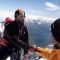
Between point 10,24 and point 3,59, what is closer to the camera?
point 10,24

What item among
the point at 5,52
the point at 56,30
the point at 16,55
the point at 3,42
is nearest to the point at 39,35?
the point at 16,55

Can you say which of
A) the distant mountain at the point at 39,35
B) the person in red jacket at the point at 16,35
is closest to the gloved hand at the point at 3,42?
the person in red jacket at the point at 16,35

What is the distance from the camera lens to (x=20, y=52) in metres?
6.24

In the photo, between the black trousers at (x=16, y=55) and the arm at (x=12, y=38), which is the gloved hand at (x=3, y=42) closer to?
the arm at (x=12, y=38)

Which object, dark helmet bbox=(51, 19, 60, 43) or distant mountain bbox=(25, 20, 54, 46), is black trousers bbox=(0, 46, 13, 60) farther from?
dark helmet bbox=(51, 19, 60, 43)

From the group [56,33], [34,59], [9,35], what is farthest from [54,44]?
[34,59]

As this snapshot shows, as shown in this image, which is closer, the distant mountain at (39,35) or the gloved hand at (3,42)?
the gloved hand at (3,42)

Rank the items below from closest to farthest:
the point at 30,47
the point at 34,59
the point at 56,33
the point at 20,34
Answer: the point at 56,33, the point at 30,47, the point at 20,34, the point at 34,59

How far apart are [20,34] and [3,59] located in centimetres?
75

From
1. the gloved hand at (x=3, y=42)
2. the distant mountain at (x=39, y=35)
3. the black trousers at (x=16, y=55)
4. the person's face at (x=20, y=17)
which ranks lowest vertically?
the distant mountain at (x=39, y=35)

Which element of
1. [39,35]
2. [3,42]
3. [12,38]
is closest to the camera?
[12,38]

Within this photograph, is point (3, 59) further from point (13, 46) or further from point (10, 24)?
point (10, 24)

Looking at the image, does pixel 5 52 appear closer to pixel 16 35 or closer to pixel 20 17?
pixel 16 35

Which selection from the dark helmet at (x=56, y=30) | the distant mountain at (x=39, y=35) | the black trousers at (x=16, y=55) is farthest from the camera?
the distant mountain at (x=39, y=35)
